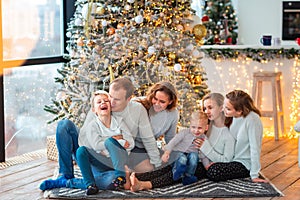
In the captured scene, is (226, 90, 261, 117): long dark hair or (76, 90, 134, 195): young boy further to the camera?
(226, 90, 261, 117): long dark hair

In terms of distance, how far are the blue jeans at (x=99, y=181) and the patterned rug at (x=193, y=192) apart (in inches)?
1.9

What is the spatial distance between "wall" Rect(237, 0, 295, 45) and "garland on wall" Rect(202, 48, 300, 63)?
2940mm

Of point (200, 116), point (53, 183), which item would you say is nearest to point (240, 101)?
point (200, 116)

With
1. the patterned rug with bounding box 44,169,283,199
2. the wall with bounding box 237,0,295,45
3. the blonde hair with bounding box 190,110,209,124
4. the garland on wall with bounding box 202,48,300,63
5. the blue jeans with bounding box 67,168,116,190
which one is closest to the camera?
the patterned rug with bounding box 44,169,283,199

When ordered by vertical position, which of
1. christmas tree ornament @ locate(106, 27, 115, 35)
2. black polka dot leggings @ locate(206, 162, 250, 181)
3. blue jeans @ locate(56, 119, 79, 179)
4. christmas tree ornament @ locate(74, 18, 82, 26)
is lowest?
black polka dot leggings @ locate(206, 162, 250, 181)

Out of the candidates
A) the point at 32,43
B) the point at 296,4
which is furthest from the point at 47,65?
the point at 296,4

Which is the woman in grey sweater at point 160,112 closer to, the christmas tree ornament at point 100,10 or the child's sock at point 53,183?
the child's sock at point 53,183

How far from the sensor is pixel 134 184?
4.44m

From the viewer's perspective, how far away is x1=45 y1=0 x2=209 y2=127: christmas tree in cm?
525

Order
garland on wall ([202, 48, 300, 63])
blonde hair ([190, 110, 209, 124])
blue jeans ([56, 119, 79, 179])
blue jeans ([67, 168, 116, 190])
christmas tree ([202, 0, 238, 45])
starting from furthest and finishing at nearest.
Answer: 1. christmas tree ([202, 0, 238, 45])
2. garland on wall ([202, 48, 300, 63])
3. blonde hair ([190, 110, 209, 124])
4. blue jeans ([56, 119, 79, 179])
5. blue jeans ([67, 168, 116, 190])

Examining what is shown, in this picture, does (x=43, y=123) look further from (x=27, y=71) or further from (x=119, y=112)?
(x=119, y=112)

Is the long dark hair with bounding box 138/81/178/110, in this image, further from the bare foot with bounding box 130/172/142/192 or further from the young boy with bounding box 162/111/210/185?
the bare foot with bounding box 130/172/142/192

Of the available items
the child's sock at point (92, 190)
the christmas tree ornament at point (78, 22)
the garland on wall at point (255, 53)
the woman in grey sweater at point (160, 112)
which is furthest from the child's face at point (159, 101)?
the garland on wall at point (255, 53)

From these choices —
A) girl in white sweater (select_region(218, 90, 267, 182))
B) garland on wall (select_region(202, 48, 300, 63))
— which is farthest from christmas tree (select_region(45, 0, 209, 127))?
garland on wall (select_region(202, 48, 300, 63))
